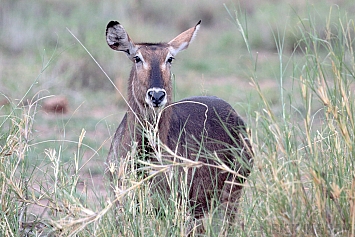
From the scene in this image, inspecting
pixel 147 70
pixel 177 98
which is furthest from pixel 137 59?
pixel 177 98

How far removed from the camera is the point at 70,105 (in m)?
10.1

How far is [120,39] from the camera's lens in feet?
18.5

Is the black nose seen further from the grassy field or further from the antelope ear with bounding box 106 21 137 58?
the antelope ear with bounding box 106 21 137 58

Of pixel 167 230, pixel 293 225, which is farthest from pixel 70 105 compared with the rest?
pixel 293 225

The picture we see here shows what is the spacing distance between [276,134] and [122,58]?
8360mm

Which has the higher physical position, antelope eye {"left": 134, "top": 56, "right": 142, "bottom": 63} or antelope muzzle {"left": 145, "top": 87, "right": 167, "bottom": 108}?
antelope eye {"left": 134, "top": 56, "right": 142, "bottom": 63}

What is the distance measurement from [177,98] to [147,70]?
14.9ft

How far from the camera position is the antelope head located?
5.15 metres

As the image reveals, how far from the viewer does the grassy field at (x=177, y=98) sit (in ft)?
11.7

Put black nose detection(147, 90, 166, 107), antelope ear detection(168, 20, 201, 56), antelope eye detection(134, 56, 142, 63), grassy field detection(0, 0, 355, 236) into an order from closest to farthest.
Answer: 1. grassy field detection(0, 0, 355, 236)
2. black nose detection(147, 90, 166, 107)
3. antelope eye detection(134, 56, 142, 63)
4. antelope ear detection(168, 20, 201, 56)

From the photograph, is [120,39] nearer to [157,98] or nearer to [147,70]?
[147,70]

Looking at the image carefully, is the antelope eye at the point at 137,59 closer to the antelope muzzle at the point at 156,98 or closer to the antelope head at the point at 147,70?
the antelope head at the point at 147,70

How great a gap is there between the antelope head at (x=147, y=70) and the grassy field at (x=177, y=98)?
0.24m

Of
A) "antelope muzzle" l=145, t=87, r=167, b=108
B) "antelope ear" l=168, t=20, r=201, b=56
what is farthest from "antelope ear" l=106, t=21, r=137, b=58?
"antelope muzzle" l=145, t=87, r=167, b=108
